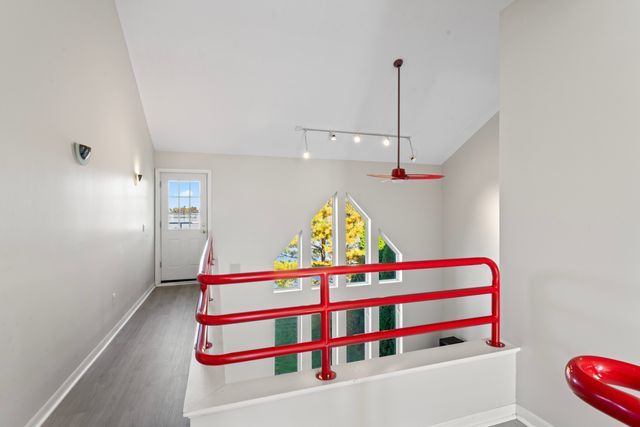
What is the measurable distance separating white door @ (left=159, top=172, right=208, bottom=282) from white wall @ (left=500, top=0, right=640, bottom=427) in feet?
Result: 15.9

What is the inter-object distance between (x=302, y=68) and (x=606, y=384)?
14.3ft

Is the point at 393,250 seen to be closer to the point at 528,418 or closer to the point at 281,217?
the point at 281,217

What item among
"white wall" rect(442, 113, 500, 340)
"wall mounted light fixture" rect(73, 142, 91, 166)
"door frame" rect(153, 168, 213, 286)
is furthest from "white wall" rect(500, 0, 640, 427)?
"door frame" rect(153, 168, 213, 286)

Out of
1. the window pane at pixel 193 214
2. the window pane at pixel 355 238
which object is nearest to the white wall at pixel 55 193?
the window pane at pixel 193 214

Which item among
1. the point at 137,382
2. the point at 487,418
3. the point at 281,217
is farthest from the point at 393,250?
the point at 137,382

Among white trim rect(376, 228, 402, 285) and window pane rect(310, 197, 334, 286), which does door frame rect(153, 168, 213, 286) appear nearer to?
window pane rect(310, 197, 334, 286)

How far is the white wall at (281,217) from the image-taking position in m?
5.89

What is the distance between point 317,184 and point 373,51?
285 centimetres

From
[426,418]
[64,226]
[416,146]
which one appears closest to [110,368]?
[64,226]

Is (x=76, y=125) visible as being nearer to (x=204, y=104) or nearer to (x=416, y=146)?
(x=204, y=104)

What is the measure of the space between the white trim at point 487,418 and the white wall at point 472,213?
351cm

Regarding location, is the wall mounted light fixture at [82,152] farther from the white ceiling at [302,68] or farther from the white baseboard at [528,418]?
the white baseboard at [528,418]

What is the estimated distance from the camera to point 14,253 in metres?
1.75

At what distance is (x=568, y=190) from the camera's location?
229cm
